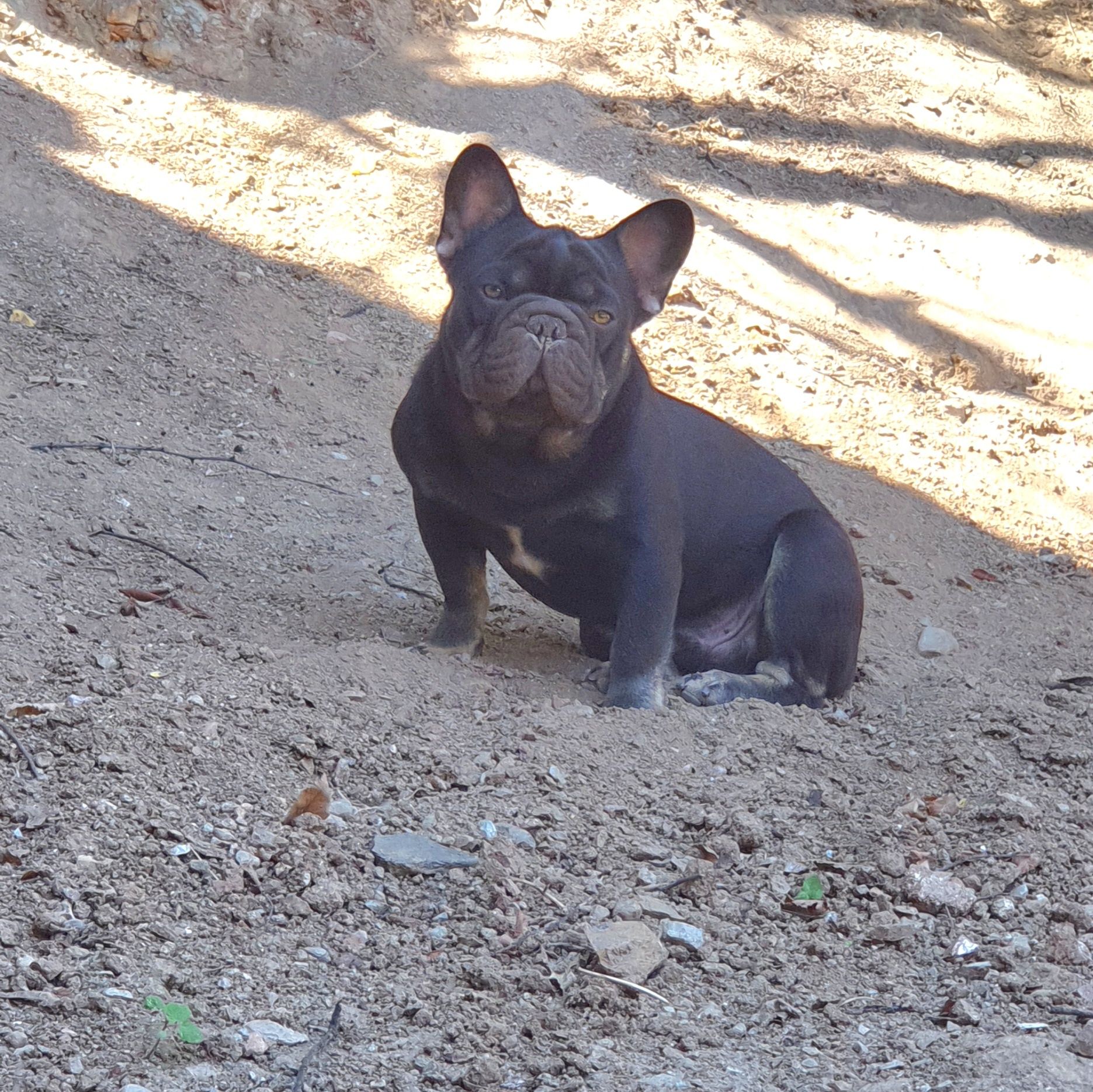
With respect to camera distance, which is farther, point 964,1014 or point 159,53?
point 159,53

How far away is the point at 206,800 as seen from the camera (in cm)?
332

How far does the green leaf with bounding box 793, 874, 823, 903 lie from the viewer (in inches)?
131

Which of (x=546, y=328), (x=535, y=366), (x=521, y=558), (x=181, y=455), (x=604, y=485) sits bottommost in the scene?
(x=181, y=455)

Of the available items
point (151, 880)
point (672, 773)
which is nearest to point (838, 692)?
point (672, 773)

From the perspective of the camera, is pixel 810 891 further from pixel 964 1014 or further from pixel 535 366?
pixel 535 366

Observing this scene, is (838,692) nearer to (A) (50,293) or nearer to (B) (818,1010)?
(B) (818,1010)

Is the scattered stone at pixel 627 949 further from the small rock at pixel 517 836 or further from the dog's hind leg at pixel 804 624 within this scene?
the dog's hind leg at pixel 804 624

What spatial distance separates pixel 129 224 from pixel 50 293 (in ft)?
3.33

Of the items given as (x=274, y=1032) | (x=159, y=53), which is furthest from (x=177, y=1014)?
(x=159, y=53)

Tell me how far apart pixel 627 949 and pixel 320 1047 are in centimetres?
73

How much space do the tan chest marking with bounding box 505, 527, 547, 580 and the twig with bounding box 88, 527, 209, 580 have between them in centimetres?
132

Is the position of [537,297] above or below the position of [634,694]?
above

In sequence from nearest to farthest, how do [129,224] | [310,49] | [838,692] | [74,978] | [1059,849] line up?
[74,978] → [1059,849] → [838,692] → [129,224] → [310,49]

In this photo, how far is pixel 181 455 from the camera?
636 cm
